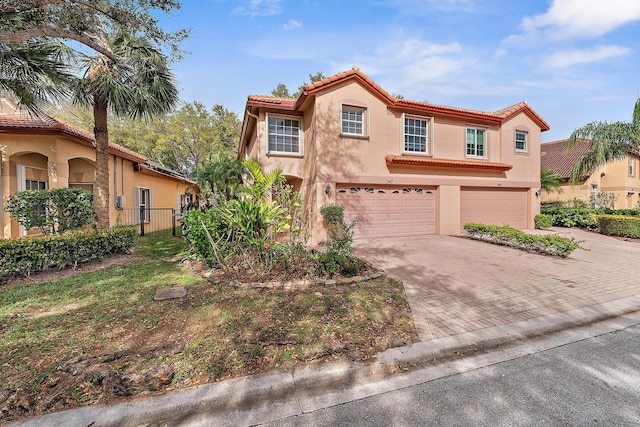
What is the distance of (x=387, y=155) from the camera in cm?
1200

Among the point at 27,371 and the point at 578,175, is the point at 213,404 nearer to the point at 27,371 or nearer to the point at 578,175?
the point at 27,371

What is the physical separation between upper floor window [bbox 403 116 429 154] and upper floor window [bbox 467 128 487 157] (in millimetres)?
2648

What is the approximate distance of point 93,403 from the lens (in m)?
2.63

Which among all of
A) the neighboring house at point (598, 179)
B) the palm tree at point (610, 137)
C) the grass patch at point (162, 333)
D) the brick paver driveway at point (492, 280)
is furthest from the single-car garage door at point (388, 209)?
the neighboring house at point (598, 179)

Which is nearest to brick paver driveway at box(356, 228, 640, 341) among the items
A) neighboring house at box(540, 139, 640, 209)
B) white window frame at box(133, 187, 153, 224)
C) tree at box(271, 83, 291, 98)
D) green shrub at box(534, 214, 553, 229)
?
green shrub at box(534, 214, 553, 229)

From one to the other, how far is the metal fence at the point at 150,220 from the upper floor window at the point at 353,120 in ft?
29.9

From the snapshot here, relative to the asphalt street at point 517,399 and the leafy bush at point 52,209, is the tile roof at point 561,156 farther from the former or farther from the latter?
the leafy bush at point 52,209

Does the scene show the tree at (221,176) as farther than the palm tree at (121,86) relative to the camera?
Yes

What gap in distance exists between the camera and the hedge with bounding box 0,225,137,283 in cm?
590

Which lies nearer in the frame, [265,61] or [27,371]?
[27,371]

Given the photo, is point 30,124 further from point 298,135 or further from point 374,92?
point 374,92

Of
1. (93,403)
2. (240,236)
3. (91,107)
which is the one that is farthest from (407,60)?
(93,403)

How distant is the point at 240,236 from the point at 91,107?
727 cm

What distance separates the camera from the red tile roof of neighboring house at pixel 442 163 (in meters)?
11.9
